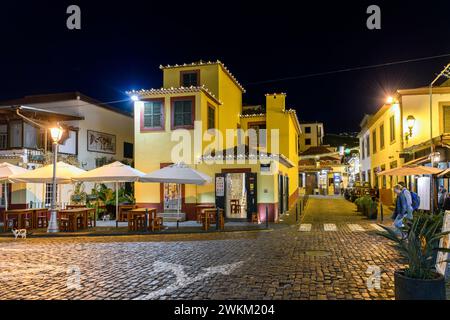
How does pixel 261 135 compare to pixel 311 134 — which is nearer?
pixel 261 135

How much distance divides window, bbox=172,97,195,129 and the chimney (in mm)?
7409

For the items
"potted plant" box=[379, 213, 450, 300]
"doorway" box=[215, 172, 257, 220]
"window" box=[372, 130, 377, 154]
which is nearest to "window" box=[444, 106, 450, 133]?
"window" box=[372, 130, 377, 154]

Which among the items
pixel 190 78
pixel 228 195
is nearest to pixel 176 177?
pixel 228 195

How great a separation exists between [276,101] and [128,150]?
1171 cm

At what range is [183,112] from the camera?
1922 cm

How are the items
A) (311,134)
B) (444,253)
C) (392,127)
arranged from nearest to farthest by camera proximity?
(444,253) → (392,127) → (311,134)

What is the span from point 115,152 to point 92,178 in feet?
39.9

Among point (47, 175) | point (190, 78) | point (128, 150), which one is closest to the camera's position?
point (47, 175)

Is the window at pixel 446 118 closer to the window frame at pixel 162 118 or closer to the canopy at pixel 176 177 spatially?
the canopy at pixel 176 177

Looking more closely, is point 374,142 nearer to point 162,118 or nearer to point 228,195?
point 228,195

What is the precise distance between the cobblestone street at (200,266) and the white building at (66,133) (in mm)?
7847

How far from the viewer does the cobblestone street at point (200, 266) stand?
21.9 ft

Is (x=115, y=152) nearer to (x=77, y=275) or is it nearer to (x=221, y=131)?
(x=221, y=131)
